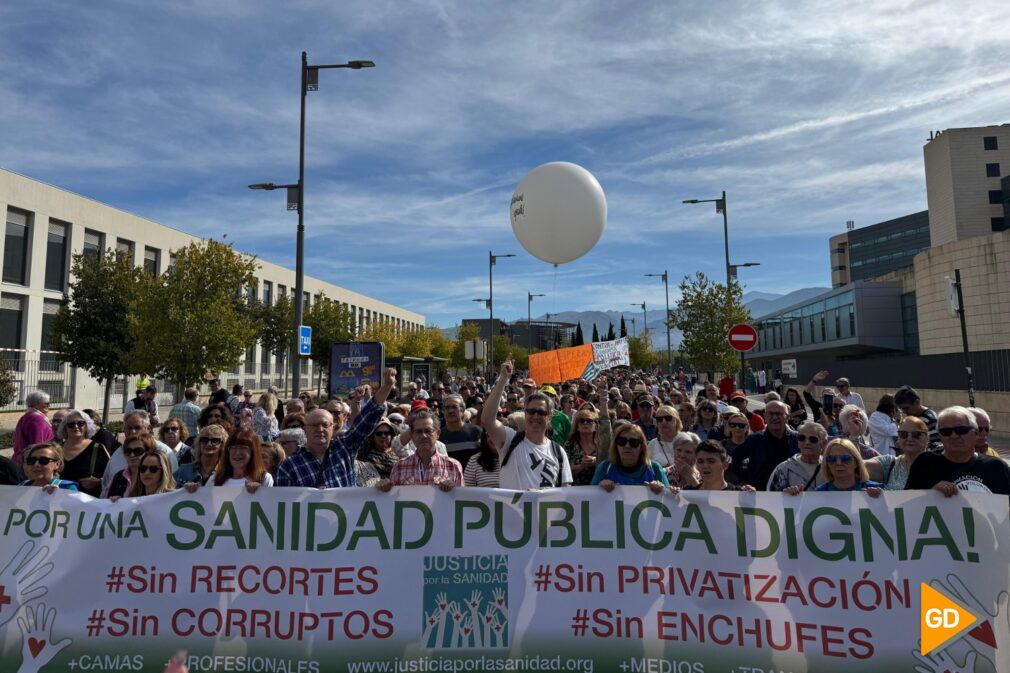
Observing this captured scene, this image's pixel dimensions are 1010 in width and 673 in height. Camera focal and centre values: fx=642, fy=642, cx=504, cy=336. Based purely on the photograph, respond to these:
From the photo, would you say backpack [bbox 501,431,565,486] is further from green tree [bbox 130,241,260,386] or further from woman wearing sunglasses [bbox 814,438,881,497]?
green tree [bbox 130,241,260,386]

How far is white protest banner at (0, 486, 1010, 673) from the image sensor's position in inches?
143

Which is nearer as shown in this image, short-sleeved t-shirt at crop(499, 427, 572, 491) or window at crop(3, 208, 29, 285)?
short-sleeved t-shirt at crop(499, 427, 572, 491)

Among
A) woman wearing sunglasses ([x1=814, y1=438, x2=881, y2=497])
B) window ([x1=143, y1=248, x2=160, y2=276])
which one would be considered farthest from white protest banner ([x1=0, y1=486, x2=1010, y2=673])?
window ([x1=143, y1=248, x2=160, y2=276])

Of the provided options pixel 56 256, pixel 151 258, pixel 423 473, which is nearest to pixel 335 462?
pixel 423 473

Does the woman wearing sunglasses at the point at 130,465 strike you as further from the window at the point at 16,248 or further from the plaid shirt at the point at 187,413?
the window at the point at 16,248

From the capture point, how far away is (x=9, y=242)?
88.6ft

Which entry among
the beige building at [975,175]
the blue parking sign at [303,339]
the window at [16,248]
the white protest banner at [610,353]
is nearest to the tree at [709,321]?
the white protest banner at [610,353]

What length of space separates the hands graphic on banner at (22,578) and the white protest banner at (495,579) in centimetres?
1

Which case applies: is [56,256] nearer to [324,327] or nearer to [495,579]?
[324,327]

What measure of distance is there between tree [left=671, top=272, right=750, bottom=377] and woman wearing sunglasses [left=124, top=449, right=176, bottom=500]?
1878 cm

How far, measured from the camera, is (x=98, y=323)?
21.2 metres

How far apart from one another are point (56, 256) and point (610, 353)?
25.6 m

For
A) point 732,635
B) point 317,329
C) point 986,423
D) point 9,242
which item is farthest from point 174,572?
point 317,329

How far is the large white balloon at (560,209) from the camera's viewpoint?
344 inches
